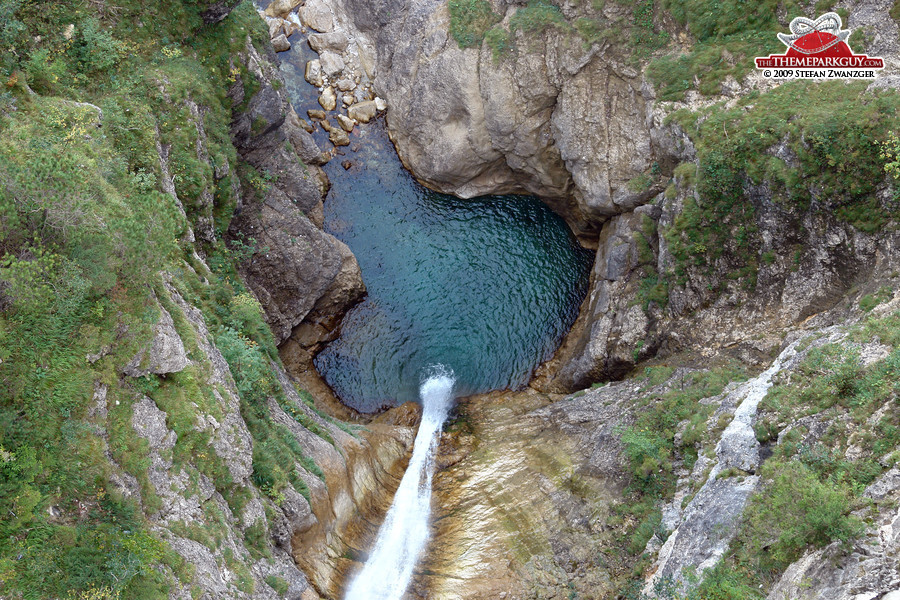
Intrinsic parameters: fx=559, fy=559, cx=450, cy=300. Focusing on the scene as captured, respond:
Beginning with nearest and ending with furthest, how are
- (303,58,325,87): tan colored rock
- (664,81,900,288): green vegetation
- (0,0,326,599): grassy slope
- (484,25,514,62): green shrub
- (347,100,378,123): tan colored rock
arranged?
1. (0,0,326,599): grassy slope
2. (664,81,900,288): green vegetation
3. (484,25,514,62): green shrub
4. (303,58,325,87): tan colored rock
5. (347,100,378,123): tan colored rock

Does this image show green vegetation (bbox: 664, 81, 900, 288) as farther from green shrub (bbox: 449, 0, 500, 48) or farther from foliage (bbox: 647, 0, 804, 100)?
green shrub (bbox: 449, 0, 500, 48)

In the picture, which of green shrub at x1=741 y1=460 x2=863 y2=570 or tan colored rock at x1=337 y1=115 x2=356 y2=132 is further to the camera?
tan colored rock at x1=337 y1=115 x2=356 y2=132

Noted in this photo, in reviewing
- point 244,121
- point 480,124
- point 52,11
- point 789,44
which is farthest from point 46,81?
point 789,44

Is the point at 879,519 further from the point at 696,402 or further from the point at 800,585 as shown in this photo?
the point at 696,402

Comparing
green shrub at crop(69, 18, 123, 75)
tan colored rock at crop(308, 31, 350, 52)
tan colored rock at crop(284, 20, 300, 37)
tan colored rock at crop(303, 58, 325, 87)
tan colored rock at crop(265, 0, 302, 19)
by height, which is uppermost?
tan colored rock at crop(265, 0, 302, 19)

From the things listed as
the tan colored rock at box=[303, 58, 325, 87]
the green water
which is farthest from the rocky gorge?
the green water

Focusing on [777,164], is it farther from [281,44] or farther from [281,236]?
[281,44]
